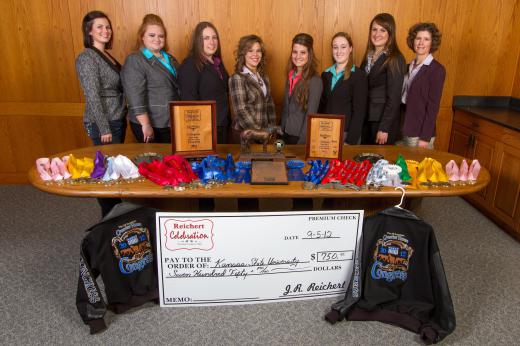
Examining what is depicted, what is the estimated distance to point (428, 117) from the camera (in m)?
2.88

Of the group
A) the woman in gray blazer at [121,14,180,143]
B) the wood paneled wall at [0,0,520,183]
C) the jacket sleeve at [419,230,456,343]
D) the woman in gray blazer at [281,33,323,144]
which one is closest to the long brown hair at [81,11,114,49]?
the woman in gray blazer at [121,14,180,143]

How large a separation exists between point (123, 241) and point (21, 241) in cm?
137

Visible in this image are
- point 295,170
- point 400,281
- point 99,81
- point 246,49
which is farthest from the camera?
point 99,81

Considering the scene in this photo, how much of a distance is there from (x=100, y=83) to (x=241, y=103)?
1012 millimetres

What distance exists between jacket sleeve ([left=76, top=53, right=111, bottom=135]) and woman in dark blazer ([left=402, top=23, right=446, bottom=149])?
2.19m

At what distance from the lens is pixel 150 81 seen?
9.53 ft

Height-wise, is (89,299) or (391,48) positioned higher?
(391,48)

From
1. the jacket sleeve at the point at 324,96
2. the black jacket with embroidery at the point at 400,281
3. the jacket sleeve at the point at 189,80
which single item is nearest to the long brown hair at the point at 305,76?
the jacket sleeve at the point at 324,96

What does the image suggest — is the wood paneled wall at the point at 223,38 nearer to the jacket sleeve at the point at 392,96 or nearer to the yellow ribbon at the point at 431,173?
the jacket sleeve at the point at 392,96

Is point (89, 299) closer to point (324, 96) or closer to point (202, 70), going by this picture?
point (202, 70)

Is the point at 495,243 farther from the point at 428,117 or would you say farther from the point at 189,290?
the point at 189,290

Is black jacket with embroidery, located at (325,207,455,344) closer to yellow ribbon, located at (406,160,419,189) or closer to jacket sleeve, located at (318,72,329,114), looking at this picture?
yellow ribbon, located at (406,160,419,189)

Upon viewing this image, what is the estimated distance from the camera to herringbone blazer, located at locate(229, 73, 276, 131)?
2.79 m

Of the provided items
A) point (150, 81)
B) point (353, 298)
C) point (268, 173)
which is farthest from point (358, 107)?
point (150, 81)
